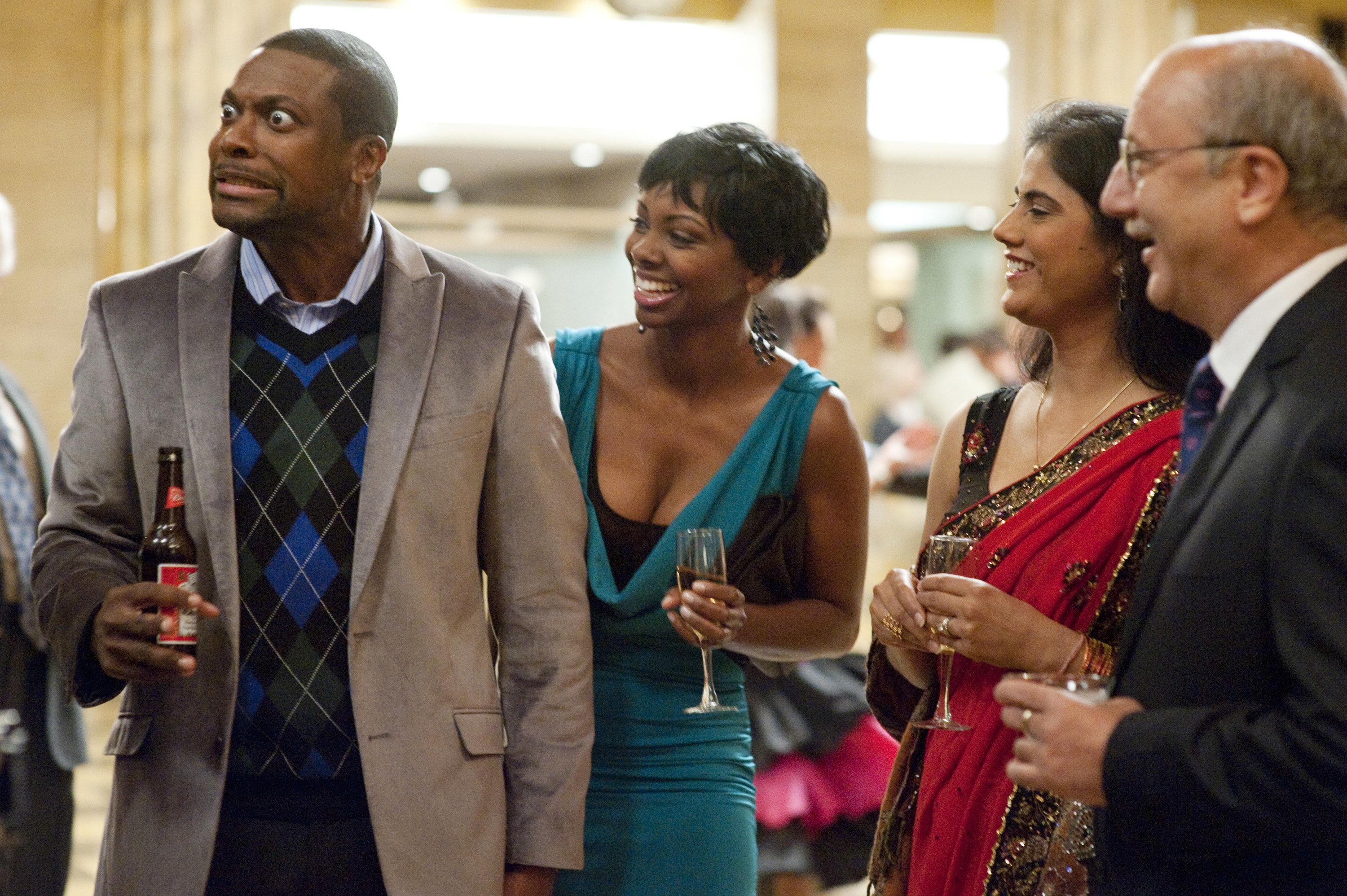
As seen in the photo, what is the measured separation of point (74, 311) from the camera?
24.1 ft

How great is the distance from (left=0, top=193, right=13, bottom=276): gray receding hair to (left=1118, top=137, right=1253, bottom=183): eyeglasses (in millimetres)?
3303

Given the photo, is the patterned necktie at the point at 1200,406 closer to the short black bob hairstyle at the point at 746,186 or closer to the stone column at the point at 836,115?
the short black bob hairstyle at the point at 746,186

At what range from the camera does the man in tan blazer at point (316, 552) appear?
1879 mm

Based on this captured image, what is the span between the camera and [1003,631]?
194 cm

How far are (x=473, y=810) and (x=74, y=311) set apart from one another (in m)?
6.24

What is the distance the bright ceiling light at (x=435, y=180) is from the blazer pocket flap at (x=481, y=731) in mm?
8849

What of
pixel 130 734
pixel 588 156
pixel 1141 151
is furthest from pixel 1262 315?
pixel 588 156

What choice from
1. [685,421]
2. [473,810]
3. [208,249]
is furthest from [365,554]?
[685,421]

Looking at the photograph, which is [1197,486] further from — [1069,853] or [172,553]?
[172,553]

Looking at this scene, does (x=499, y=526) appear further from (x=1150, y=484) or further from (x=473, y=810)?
(x=1150, y=484)

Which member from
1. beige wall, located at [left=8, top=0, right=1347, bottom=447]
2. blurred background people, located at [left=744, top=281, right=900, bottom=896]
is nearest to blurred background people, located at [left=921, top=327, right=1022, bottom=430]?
beige wall, located at [left=8, top=0, right=1347, bottom=447]

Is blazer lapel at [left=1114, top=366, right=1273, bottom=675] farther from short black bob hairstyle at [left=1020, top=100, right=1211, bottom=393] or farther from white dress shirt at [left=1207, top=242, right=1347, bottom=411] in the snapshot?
short black bob hairstyle at [left=1020, top=100, right=1211, bottom=393]

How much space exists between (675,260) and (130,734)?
114cm

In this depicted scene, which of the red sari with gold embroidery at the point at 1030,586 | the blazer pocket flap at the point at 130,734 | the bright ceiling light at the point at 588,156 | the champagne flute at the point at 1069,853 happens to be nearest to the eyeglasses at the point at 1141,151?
the red sari with gold embroidery at the point at 1030,586
